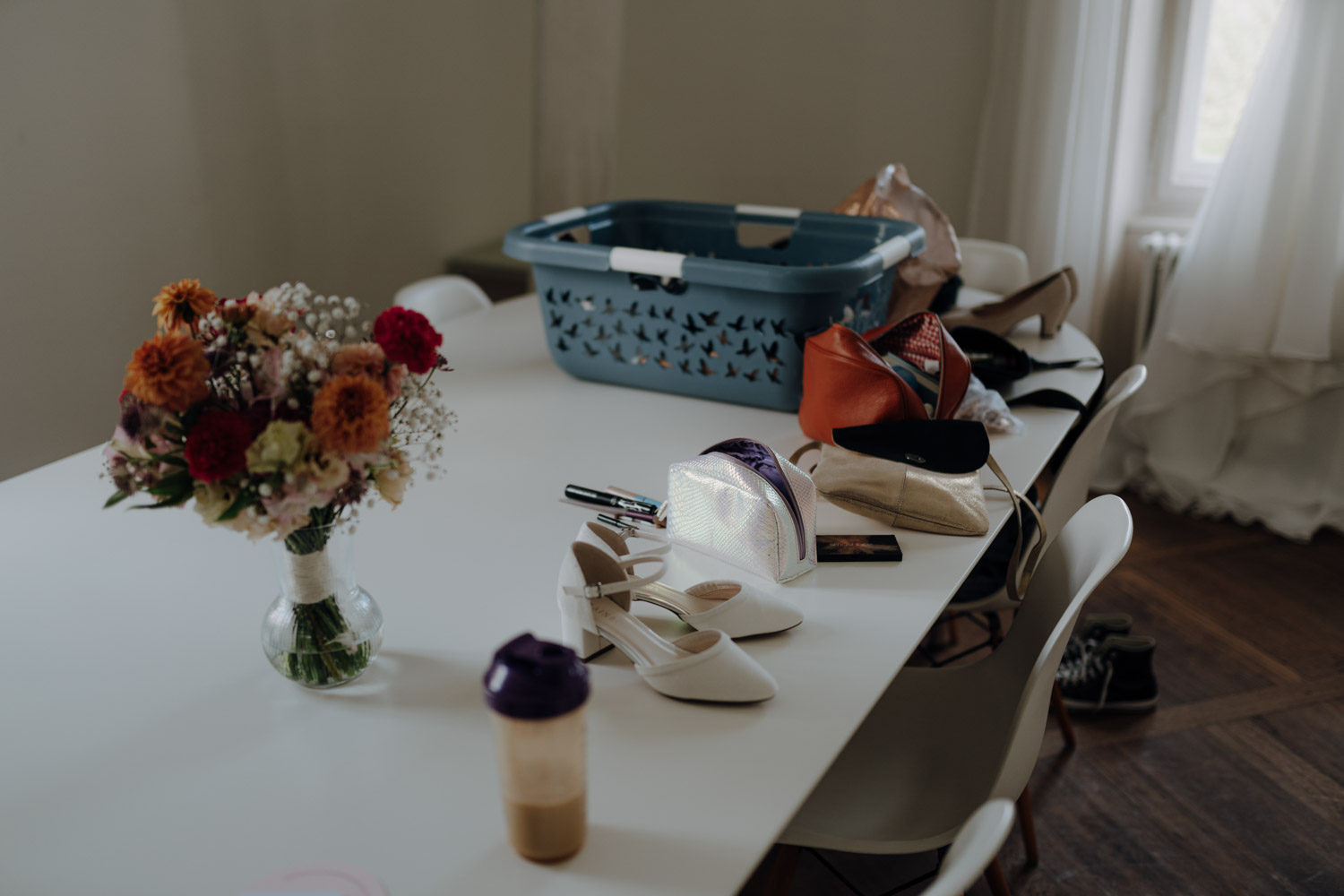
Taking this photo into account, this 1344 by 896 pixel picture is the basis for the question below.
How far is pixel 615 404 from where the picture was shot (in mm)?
1626

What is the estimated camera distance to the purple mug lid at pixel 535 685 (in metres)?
0.65

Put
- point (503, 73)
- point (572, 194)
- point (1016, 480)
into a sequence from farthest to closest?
point (503, 73), point (572, 194), point (1016, 480)

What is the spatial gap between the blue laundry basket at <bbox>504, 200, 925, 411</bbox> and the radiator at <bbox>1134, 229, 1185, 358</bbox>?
1497 millimetres

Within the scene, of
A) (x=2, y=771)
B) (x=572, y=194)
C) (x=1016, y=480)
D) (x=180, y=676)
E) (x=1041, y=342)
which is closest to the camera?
(x=2, y=771)

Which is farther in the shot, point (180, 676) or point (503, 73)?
point (503, 73)

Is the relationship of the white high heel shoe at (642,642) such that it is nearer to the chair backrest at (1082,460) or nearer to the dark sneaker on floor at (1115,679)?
the chair backrest at (1082,460)

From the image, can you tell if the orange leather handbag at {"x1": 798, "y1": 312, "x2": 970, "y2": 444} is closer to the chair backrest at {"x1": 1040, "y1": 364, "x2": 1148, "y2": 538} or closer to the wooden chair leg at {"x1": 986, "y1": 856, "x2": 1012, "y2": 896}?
the chair backrest at {"x1": 1040, "y1": 364, "x2": 1148, "y2": 538}

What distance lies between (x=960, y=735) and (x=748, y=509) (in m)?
0.45

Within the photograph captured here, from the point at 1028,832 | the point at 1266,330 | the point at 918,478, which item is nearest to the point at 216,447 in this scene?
the point at 918,478

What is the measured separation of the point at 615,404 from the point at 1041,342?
871 mm

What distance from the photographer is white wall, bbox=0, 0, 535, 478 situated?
2232 millimetres

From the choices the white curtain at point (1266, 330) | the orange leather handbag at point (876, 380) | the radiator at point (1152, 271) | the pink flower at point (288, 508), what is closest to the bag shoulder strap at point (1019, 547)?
the orange leather handbag at point (876, 380)

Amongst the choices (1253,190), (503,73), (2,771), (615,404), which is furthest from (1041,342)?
(503,73)

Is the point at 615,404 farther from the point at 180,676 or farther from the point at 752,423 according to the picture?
the point at 180,676
